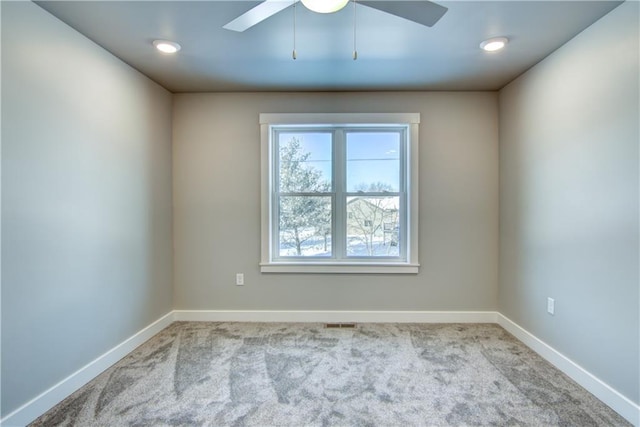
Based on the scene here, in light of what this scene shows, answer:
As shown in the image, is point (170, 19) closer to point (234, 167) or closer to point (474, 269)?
point (234, 167)

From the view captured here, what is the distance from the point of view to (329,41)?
7.16ft

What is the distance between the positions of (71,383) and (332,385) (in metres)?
1.70

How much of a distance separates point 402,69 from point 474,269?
6.83ft

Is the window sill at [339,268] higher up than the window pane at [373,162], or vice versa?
the window pane at [373,162]

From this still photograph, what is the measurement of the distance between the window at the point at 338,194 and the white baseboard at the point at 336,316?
0.53 metres

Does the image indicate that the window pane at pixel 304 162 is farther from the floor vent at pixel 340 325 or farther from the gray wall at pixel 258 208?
the floor vent at pixel 340 325

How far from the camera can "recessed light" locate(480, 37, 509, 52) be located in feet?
7.06

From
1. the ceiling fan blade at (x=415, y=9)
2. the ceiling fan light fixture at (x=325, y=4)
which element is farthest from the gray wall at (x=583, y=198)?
the ceiling fan light fixture at (x=325, y=4)

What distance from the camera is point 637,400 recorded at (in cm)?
171

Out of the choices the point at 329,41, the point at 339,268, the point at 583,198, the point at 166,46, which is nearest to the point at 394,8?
the point at 329,41

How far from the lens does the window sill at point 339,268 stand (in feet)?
10.5

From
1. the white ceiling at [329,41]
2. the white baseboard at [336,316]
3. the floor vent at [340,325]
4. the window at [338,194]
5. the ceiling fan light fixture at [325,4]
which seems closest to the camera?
the ceiling fan light fixture at [325,4]

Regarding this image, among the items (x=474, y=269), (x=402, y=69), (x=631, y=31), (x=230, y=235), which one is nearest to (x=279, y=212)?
(x=230, y=235)

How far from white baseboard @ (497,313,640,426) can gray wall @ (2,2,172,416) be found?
3.38 meters
